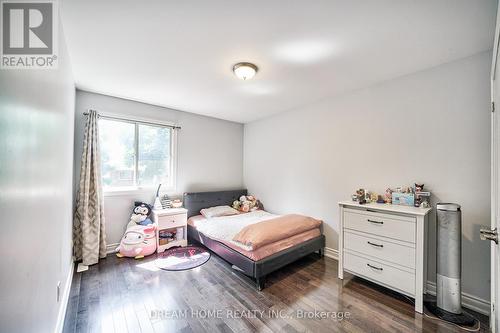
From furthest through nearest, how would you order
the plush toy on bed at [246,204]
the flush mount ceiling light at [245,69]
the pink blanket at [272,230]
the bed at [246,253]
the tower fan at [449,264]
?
the plush toy on bed at [246,204], the pink blanket at [272,230], the bed at [246,253], the flush mount ceiling light at [245,69], the tower fan at [449,264]

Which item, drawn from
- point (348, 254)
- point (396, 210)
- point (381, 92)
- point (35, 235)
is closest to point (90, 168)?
point (35, 235)

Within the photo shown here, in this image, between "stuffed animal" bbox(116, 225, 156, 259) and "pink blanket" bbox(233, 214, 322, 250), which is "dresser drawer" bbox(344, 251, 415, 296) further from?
"stuffed animal" bbox(116, 225, 156, 259)

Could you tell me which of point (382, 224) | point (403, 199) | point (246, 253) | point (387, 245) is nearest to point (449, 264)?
point (387, 245)

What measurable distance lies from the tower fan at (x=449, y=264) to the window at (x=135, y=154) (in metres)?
3.69

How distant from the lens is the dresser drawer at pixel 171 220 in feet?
10.5

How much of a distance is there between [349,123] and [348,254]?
1725 millimetres

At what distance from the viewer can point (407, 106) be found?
7.98 ft

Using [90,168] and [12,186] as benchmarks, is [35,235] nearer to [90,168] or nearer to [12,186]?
[12,186]

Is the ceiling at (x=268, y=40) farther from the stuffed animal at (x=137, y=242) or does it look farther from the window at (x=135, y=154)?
the stuffed animal at (x=137, y=242)

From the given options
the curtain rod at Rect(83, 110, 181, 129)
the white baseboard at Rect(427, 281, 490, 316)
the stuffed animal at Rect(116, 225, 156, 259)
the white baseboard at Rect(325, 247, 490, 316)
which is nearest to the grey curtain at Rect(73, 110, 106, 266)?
the curtain rod at Rect(83, 110, 181, 129)

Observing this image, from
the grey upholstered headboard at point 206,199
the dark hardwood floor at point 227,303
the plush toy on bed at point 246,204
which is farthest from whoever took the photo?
the plush toy on bed at point 246,204

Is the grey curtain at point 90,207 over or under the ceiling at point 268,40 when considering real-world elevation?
under

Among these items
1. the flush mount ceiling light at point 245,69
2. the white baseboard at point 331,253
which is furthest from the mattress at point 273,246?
the flush mount ceiling light at point 245,69

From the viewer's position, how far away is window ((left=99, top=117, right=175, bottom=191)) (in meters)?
3.23
